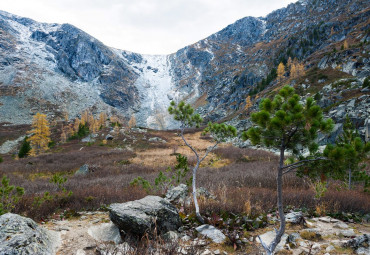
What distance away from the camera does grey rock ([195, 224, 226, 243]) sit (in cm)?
427

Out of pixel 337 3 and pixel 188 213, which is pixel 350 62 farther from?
pixel 337 3

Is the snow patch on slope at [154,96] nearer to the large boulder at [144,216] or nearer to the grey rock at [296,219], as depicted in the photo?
the large boulder at [144,216]

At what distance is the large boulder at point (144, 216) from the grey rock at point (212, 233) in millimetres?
640

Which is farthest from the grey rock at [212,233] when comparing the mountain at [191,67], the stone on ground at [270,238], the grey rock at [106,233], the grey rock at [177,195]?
the mountain at [191,67]

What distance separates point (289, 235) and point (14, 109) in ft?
377

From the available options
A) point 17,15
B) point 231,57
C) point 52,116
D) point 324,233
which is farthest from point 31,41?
point 324,233

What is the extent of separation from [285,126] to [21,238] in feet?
15.2

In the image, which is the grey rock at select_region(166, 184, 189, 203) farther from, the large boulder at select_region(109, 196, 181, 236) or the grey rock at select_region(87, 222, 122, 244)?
the grey rock at select_region(87, 222, 122, 244)

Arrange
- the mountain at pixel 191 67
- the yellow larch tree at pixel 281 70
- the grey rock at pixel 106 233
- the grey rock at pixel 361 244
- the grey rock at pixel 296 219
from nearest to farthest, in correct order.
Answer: the grey rock at pixel 361 244, the grey rock at pixel 106 233, the grey rock at pixel 296 219, the yellow larch tree at pixel 281 70, the mountain at pixel 191 67

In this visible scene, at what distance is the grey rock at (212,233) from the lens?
4266 mm

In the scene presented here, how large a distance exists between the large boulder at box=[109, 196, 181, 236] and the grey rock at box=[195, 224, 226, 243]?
0.64 m

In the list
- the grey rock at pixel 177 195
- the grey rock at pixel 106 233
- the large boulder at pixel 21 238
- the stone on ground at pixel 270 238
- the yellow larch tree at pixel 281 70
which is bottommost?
the grey rock at pixel 177 195

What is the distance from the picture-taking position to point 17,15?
176m

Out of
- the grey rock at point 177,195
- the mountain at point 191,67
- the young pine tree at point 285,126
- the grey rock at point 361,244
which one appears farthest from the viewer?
the mountain at point 191,67
